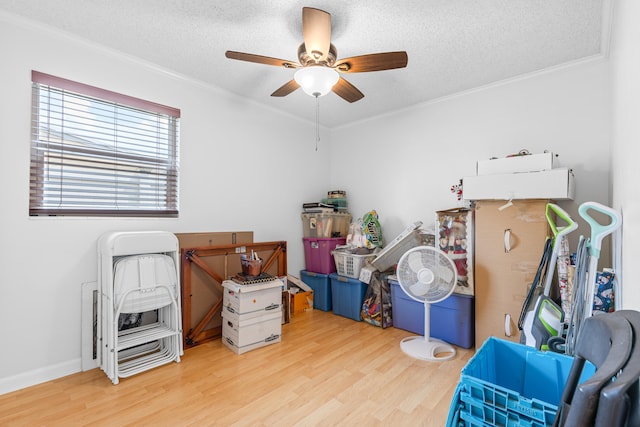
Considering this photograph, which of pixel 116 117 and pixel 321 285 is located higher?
pixel 116 117

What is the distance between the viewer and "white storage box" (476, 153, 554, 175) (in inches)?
89.5

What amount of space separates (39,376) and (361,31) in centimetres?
343

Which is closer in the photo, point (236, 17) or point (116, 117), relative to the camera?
point (236, 17)

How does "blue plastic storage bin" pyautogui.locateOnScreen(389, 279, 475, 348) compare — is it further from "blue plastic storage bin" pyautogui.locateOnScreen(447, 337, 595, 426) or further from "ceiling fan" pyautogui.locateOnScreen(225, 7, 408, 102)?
"ceiling fan" pyautogui.locateOnScreen(225, 7, 408, 102)

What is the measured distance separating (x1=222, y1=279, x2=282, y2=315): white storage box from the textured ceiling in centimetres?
→ 202

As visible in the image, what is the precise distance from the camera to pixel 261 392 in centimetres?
205

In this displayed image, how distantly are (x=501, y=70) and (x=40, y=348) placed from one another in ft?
14.5

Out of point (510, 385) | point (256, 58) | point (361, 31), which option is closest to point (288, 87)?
point (256, 58)

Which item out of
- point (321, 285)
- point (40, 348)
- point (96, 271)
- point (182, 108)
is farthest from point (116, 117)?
point (321, 285)

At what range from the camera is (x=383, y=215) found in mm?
3949

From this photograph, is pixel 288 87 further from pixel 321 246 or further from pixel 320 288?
pixel 320 288

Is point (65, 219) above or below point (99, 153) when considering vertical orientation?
below

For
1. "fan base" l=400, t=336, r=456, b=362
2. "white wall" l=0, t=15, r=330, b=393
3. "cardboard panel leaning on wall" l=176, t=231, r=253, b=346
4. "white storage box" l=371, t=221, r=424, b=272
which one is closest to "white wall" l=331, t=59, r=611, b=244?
"white storage box" l=371, t=221, r=424, b=272

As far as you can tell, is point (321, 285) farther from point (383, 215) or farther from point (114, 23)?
point (114, 23)
